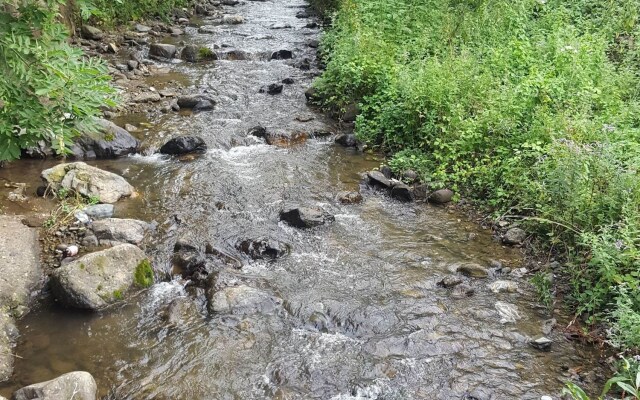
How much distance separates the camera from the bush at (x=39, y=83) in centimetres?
399

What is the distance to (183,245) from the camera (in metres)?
6.42

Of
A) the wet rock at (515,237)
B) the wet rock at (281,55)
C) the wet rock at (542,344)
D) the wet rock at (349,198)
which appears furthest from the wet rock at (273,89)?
the wet rock at (542,344)

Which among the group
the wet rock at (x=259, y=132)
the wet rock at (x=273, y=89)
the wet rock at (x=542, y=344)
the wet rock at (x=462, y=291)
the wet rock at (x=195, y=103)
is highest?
the wet rock at (x=273, y=89)

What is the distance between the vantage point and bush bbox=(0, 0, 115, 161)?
399 centimetres

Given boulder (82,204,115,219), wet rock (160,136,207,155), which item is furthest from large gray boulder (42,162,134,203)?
wet rock (160,136,207,155)

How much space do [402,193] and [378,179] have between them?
0.49m

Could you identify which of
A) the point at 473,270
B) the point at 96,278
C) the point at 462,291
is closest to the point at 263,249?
the point at 96,278

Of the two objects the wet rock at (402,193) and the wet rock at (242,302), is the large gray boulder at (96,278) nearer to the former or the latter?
the wet rock at (242,302)

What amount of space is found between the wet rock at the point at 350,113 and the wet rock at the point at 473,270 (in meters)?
4.93

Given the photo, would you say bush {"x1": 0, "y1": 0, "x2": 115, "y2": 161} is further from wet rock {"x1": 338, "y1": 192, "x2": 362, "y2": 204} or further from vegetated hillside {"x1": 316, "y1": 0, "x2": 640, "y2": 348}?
vegetated hillside {"x1": 316, "y1": 0, "x2": 640, "y2": 348}

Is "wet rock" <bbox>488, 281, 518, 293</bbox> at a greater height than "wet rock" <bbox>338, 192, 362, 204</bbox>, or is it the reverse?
"wet rock" <bbox>338, 192, 362, 204</bbox>

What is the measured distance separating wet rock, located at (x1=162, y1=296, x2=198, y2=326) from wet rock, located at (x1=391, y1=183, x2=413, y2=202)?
3645 millimetres

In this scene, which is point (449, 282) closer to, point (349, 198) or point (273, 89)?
point (349, 198)

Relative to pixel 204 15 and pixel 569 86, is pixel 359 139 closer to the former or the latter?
pixel 569 86
